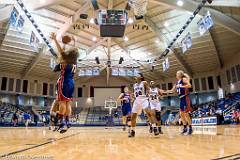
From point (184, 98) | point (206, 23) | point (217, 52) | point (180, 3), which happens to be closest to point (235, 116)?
point (206, 23)

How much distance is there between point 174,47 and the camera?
971 inches

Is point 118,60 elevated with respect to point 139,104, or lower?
elevated

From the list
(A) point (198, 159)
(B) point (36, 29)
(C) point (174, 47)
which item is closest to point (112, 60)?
(C) point (174, 47)

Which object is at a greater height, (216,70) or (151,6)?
(151,6)

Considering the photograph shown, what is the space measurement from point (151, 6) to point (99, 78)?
19812 millimetres

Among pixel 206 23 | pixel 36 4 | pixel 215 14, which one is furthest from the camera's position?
pixel 215 14

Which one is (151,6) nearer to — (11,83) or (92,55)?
(92,55)

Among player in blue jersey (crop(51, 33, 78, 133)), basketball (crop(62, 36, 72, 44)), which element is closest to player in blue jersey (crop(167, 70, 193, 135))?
player in blue jersey (crop(51, 33, 78, 133))

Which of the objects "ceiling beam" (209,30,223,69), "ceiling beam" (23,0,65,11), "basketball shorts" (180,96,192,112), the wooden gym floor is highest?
"ceiling beam" (23,0,65,11)

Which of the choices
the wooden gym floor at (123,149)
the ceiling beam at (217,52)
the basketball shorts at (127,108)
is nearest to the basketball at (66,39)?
the wooden gym floor at (123,149)

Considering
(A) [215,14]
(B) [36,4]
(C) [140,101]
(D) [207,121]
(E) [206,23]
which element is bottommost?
(D) [207,121]

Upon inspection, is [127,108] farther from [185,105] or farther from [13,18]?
[13,18]

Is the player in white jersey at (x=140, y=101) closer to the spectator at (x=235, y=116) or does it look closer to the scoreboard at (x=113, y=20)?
the scoreboard at (x=113, y=20)

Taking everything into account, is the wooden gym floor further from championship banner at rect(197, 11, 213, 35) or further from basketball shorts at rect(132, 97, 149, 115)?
championship banner at rect(197, 11, 213, 35)
